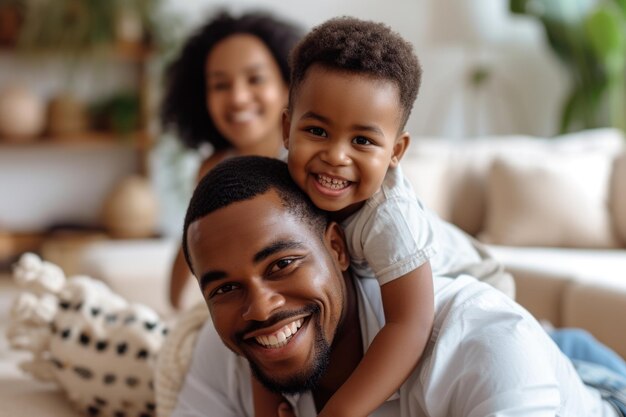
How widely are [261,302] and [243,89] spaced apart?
1.20m

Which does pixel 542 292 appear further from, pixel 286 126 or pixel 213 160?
pixel 286 126

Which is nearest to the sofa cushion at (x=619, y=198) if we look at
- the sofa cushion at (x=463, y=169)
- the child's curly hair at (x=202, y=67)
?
the sofa cushion at (x=463, y=169)

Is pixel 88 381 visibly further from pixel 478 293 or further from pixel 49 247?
pixel 49 247

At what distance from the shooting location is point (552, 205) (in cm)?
361

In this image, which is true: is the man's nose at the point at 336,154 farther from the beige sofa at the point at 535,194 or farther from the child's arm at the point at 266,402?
the beige sofa at the point at 535,194

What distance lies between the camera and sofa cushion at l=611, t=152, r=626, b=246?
3625 millimetres

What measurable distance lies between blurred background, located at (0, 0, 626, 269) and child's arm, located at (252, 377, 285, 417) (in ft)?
12.5

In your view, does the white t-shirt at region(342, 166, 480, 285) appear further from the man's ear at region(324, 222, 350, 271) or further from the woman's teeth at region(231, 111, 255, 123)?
the woman's teeth at region(231, 111, 255, 123)

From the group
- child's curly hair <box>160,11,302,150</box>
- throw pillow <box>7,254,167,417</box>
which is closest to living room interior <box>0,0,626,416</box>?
child's curly hair <box>160,11,302,150</box>

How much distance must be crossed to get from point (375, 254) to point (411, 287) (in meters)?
→ 0.07

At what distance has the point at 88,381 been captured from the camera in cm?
168

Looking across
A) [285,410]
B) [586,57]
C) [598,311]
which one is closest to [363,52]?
[285,410]

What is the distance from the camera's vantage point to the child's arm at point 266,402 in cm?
130

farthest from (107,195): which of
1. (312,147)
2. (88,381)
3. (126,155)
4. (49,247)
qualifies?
(312,147)
